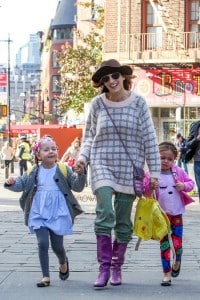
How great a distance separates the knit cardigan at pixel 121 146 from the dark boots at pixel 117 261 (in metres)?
0.49

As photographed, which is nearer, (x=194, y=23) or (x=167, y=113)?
(x=194, y=23)

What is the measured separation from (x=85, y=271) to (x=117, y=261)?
40.2 inches

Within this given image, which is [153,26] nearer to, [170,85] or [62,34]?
[170,85]

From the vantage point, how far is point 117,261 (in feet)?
27.1

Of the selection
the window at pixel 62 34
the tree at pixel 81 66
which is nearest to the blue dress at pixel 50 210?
the tree at pixel 81 66

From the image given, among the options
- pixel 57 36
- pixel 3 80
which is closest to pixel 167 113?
pixel 3 80

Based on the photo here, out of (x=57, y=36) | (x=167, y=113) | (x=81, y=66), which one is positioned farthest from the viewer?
(x=57, y=36)

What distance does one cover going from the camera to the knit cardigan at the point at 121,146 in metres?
8.15

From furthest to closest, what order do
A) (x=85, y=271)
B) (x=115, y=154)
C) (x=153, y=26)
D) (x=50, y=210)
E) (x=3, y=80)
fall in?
(x=3, y=80) < (x=153, y=26) < (x=85, y=271) < (x=50, y=210) < (x=115, y=154)

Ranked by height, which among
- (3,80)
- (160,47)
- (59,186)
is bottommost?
(3,80)

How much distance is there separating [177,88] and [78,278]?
24.3 m

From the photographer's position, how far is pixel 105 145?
8219 mm

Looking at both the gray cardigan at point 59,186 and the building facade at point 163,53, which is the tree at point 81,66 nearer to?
the building facade at point 163,53

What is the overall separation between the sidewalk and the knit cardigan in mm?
850
